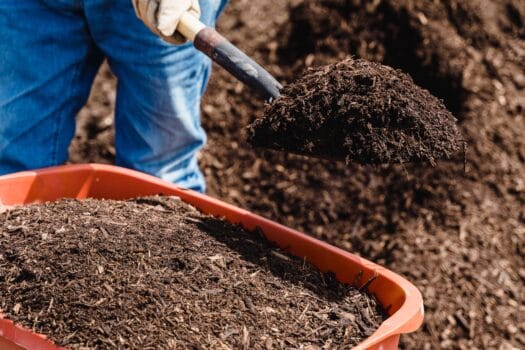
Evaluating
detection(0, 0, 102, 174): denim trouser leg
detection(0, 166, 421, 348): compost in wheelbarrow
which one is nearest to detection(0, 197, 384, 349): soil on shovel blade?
detection(0, 166, 421, 348): compost in wheelbarrow

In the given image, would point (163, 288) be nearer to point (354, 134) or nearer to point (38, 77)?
point (354, 134)

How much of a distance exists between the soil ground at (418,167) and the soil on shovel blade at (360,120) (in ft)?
3.02

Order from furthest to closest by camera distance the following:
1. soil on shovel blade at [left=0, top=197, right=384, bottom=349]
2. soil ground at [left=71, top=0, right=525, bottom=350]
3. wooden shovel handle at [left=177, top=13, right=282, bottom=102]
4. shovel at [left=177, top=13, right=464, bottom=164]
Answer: soil ground at [left=71, top=0, right=525, bottom=350]
wooden shovel handle at [left=177, top=13, right=282, bottom=102]
shovel at [left=177, top=13, right=464, bottom=164]
soil on shovel blade at [left=0, top=197, right=384, bottom=349]

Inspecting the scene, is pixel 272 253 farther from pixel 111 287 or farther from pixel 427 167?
pixel 427 167

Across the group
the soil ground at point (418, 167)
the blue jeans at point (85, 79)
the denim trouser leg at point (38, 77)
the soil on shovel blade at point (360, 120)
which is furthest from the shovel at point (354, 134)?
the soil ground at point (418, 167)

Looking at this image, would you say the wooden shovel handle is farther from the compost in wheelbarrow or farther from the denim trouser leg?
the denim trouser leg

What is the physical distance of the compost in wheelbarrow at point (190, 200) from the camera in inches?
66.4

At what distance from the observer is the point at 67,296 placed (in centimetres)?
164

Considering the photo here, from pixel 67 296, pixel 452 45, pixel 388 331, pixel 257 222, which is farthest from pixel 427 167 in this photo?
pixel 67 296

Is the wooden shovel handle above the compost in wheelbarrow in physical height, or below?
above

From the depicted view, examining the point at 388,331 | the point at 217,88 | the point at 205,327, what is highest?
the point at 388,331

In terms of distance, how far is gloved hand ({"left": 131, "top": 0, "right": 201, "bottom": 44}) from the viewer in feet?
6.39

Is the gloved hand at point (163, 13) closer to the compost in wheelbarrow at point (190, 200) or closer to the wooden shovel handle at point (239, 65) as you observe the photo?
the wooden shovel handle at point (239, 65)

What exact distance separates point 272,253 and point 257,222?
14 cm
